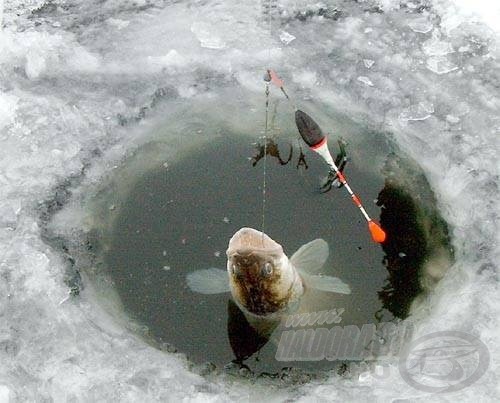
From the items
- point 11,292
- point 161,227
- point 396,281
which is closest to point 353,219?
point 396,281

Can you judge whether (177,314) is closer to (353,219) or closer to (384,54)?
(353,219)

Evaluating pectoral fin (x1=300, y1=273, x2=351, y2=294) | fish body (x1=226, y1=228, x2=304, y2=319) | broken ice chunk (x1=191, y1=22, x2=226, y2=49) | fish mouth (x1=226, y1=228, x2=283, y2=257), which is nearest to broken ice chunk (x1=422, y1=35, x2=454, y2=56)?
broken ice chunk (x1=191, y1=22, x2=226, y2=49)

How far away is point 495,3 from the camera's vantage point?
197 inches

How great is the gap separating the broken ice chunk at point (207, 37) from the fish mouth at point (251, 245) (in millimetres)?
1934

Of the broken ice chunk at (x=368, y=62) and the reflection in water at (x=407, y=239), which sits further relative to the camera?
the broken ice chunk at (x=368, y=62)

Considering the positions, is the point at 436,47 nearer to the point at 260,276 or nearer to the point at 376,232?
the point at 376,232

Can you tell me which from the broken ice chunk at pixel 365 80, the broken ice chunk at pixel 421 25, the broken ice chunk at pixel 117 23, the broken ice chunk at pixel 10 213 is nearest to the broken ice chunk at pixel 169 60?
the broken ice chunk at pixel 117 23

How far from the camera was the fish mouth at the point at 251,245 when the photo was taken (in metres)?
3.40

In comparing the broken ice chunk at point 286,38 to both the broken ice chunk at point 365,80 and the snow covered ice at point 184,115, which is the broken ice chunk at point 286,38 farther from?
the broken ice chunk at point 365,80

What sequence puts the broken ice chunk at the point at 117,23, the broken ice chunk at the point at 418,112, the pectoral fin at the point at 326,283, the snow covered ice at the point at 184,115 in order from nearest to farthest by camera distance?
the snow covered ice at the point at 184,115 < the pectoral fin at the point at 326,283 < the broken ice chunk at the point at 418,112 < the broken ice chunk at the point at 117,23

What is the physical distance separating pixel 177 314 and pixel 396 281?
1299 mm

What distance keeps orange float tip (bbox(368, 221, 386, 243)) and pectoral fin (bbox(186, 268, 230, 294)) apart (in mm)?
896

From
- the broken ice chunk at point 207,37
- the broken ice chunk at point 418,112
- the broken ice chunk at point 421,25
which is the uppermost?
the broken ice chunk at point 207,37

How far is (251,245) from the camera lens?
346cm
